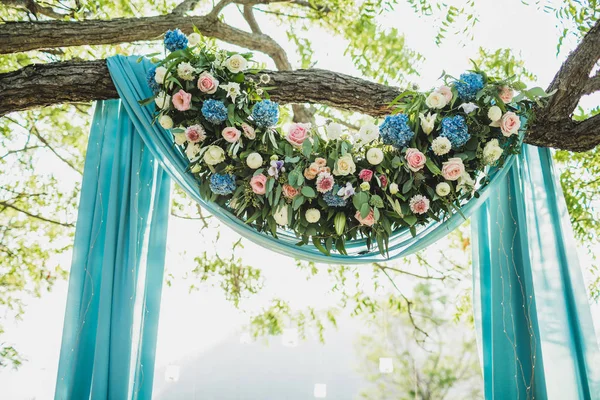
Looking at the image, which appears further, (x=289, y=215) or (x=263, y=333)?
(x=263, y=333)

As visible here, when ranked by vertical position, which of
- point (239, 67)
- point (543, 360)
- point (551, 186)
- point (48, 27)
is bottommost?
point (543, 360)

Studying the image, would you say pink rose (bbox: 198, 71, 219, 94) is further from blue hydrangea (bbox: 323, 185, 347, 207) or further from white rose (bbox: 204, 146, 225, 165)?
blue hydrangea (bbox: 323, 185, 347, 207)

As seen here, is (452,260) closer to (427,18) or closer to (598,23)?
(427,18)

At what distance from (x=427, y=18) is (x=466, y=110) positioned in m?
1.31

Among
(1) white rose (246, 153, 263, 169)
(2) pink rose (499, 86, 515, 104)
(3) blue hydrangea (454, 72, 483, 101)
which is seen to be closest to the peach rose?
(1) white rose (246, 153, 263, 169)

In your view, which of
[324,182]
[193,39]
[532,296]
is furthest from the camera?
[532,296]

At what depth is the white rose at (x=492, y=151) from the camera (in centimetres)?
181

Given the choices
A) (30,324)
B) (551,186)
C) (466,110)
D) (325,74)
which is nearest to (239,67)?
(325,74)

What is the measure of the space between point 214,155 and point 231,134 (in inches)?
3.4

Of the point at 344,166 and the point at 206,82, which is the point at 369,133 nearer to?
the point at 344,166

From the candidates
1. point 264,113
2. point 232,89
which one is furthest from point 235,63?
point 264,113

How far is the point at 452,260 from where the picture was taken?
3.75 meters

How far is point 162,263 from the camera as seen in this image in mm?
2020

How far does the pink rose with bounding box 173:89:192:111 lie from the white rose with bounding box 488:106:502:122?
97 cm
